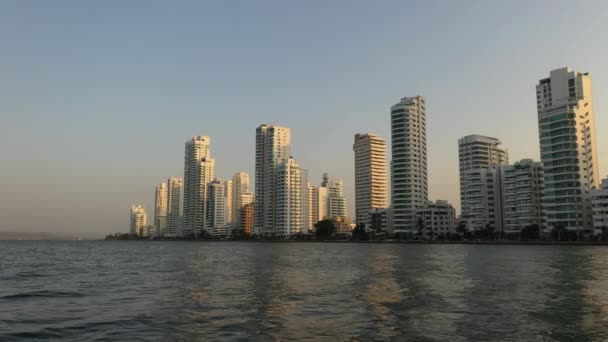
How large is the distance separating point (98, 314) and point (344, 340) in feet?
47.1

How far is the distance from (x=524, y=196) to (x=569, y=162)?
23.7m

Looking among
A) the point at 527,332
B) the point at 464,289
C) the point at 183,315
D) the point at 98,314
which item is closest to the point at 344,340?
the point at 527,332

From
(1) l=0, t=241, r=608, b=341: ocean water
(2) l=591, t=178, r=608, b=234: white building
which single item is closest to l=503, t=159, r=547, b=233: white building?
(2) l=591, t=178, r=608, b=234: white building

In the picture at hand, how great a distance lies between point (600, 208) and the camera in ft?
493

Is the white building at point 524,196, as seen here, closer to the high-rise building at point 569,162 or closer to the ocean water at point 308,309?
the high-rise building at point 569,162

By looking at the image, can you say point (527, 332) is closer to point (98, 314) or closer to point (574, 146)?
point (98, 314)

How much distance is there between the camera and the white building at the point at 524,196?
18062cm

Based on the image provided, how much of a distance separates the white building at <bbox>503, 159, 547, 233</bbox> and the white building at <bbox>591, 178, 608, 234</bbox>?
2497 centimetres

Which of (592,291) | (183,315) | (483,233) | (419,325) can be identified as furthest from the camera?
(483,233)

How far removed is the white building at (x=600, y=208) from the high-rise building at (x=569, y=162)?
22.3 ft

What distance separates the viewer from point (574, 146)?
16350 cm

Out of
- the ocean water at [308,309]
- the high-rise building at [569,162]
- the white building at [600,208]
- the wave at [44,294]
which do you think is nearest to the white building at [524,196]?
the high-rise building at [569,162]

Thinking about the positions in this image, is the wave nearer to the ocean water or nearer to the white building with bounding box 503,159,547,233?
the ocean water

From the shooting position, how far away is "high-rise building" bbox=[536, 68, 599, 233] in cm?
15975
